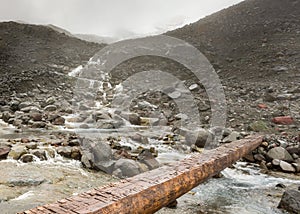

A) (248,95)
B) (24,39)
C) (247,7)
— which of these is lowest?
(248,95)

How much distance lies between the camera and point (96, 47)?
96.9ft

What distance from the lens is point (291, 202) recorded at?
3869 millimetres

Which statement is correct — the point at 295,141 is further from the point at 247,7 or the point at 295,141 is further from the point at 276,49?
the point at 247,7

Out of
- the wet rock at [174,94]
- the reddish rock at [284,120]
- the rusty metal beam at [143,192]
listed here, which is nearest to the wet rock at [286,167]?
the rusty metal beam at [143,192]

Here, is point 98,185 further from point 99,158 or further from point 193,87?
point 193,87

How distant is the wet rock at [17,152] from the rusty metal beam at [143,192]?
338 cm

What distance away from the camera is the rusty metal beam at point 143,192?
2.20 m

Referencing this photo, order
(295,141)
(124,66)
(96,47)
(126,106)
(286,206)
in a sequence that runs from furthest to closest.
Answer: (96,47)
(124,66)
(126,106)
(295,141)
(286,206)

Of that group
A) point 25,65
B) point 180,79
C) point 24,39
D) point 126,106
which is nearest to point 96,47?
point 24,39

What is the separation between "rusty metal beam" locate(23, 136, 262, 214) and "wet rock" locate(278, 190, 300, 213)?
1047 mm

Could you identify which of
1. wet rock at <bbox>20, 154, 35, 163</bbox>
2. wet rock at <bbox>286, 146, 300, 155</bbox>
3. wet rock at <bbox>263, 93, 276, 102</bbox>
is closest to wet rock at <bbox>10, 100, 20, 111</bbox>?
wet rock at <bbox>20, 154, 35, 163</bbox>

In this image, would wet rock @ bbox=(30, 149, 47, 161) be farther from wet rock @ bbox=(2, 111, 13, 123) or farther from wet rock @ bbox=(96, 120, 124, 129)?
wet rock @ bbox=(2, 111, 13, 123)

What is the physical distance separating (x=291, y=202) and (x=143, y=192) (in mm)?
2495

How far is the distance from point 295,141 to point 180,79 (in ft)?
34.4
